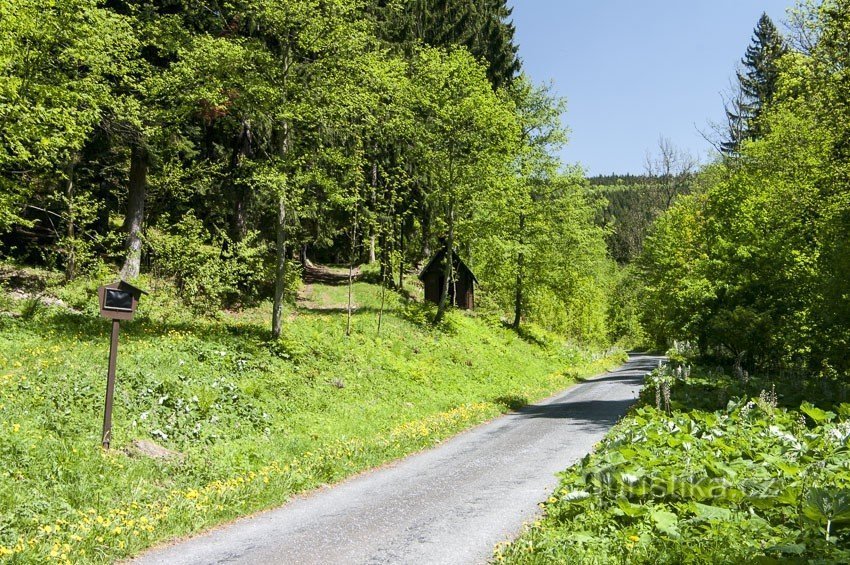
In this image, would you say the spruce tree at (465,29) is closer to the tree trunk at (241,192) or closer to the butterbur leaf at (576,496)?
the tree trunk at (241,192)

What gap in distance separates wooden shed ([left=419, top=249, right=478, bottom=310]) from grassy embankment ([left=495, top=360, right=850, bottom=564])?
2605cm

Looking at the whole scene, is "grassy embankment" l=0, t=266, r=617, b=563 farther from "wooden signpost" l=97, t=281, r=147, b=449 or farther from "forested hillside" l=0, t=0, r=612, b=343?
"forested hillside" l=0, t=0, r=612, b=343

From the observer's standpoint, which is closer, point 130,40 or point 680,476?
point 680,476

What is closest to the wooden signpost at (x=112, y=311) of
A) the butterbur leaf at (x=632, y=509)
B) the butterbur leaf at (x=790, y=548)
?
the butterbur leaf at (x=632, y=509)

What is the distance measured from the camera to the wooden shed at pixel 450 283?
34.7 m

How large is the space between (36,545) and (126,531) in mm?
1001

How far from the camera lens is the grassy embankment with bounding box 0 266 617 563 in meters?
7.80

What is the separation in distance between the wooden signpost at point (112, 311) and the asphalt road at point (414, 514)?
10.5 feet

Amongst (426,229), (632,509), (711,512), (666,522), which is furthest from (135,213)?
(711,512)

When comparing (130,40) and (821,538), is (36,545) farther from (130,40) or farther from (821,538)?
(130,40)

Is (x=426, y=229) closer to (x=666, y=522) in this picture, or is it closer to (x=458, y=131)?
(x=458, y=131)

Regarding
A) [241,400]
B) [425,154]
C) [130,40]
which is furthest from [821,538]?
[425,154]

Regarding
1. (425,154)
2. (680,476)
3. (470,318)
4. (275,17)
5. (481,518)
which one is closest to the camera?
(680,476)

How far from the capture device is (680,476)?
636 centimetres
